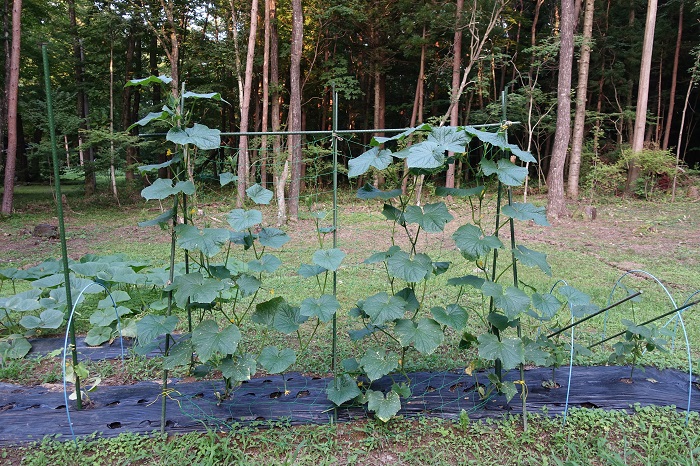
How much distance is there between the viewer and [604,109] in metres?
16.2

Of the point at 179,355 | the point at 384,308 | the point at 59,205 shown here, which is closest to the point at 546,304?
the point at 384,308

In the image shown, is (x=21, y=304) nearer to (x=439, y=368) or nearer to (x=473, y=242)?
(x=439, y=368)

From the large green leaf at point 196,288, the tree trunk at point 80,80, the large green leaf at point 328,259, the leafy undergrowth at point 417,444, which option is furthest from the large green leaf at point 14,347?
the tree trunk at point 80,80

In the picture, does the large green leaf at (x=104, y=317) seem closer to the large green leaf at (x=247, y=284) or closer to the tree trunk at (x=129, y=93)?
the large green leaf at (x=247, y=284)

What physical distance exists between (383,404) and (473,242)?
35.6 inches

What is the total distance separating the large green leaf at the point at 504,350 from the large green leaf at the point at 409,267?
1.46ft

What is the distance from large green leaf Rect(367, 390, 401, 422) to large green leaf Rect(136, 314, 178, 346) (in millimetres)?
1012

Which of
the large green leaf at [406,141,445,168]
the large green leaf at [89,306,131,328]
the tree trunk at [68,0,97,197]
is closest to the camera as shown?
the large green leaf at [406,141,445,168]

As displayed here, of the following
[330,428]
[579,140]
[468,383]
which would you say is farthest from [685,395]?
[579,140]

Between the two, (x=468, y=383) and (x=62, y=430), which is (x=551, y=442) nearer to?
(x=468, y=383)

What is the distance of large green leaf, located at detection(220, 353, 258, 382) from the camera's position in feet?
6.62

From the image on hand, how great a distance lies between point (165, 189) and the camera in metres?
1.99

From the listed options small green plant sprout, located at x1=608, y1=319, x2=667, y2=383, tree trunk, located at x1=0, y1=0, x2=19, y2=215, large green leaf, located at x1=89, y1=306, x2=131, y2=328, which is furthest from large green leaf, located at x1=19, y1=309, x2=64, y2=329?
→ tree trunk, located at x1=0, y1=0, x2=19, y2=215

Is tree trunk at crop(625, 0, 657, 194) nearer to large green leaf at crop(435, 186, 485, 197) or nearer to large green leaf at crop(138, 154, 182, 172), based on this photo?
large green leaf at crop(435, 186, 485, 197)
